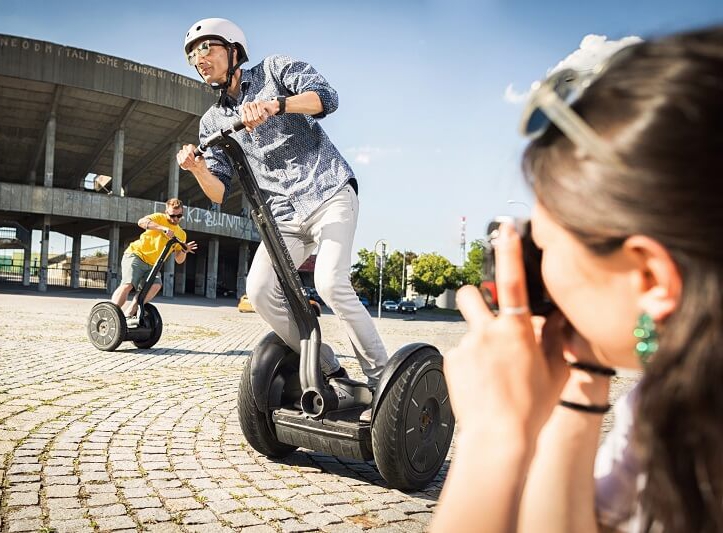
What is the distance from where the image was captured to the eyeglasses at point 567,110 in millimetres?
800

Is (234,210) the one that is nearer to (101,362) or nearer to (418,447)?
(101,362)

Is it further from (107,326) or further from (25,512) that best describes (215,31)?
(107,326)

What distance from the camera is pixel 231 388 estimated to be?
6.30m

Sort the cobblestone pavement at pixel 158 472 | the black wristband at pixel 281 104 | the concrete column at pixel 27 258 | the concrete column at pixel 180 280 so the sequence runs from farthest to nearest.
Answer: the concrete column at pixel 180 280, the concrete column at pixel 27 258, the black wristband at pixel 281 104, the cobblestone pavement at pixel 158 472

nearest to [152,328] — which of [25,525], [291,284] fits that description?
[291,284]

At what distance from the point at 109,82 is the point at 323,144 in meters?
32.7

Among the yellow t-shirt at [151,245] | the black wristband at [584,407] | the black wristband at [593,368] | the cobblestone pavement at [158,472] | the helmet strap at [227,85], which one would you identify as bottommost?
the cobblestone pavement at [158,472]

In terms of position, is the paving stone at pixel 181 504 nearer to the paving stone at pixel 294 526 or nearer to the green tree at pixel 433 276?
the paving stone at pixel 294 526

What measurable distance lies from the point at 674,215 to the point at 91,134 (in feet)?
140

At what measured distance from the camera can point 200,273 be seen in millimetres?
59344

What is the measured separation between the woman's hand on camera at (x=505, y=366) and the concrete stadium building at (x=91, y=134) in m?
35.3

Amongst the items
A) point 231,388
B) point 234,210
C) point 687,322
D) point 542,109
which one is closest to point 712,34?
point 542,109

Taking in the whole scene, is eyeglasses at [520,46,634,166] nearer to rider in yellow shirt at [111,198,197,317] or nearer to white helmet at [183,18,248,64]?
white helmet at [183,18,248,64]

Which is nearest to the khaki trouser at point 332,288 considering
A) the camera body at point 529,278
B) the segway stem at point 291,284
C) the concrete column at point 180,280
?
the segway stem at point 291,284
